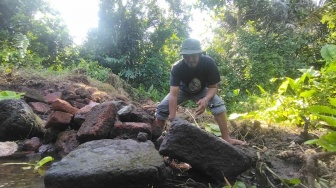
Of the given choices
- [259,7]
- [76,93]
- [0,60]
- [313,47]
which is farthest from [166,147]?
[259,7]

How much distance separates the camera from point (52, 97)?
5879 millimetres

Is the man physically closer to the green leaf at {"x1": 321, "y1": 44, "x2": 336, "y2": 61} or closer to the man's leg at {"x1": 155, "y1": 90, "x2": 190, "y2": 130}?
the man's leg at {"x1": 155, "y1": 90, "x2": 190, "y2": 130}

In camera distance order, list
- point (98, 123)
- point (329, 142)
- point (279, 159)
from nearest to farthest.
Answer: point (329, 142)
point (279, 159)
point (98, 123)

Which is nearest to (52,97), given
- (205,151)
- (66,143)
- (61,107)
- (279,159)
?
(61,107)

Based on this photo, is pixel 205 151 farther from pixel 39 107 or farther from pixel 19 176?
pixel 39 107

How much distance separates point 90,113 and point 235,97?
5.26 m

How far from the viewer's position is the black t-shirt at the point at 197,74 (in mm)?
3855

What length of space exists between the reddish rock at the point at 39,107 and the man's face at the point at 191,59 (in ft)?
9.52

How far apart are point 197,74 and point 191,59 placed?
0.33 metres

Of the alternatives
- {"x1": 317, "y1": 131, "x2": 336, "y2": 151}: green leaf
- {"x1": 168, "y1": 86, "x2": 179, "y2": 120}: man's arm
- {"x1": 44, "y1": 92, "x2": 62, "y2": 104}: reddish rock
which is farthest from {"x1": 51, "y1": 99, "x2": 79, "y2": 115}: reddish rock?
{"x1": 317, "y1": 131, "x2": 336, "y2": 151}: green leaf

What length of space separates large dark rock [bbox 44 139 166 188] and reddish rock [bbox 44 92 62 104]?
10.3 feet

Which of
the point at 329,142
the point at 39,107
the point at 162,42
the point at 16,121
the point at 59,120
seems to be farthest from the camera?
the point at 162,42

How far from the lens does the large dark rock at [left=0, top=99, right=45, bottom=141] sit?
415 centimetres

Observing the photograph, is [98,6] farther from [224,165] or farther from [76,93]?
[224,165]
